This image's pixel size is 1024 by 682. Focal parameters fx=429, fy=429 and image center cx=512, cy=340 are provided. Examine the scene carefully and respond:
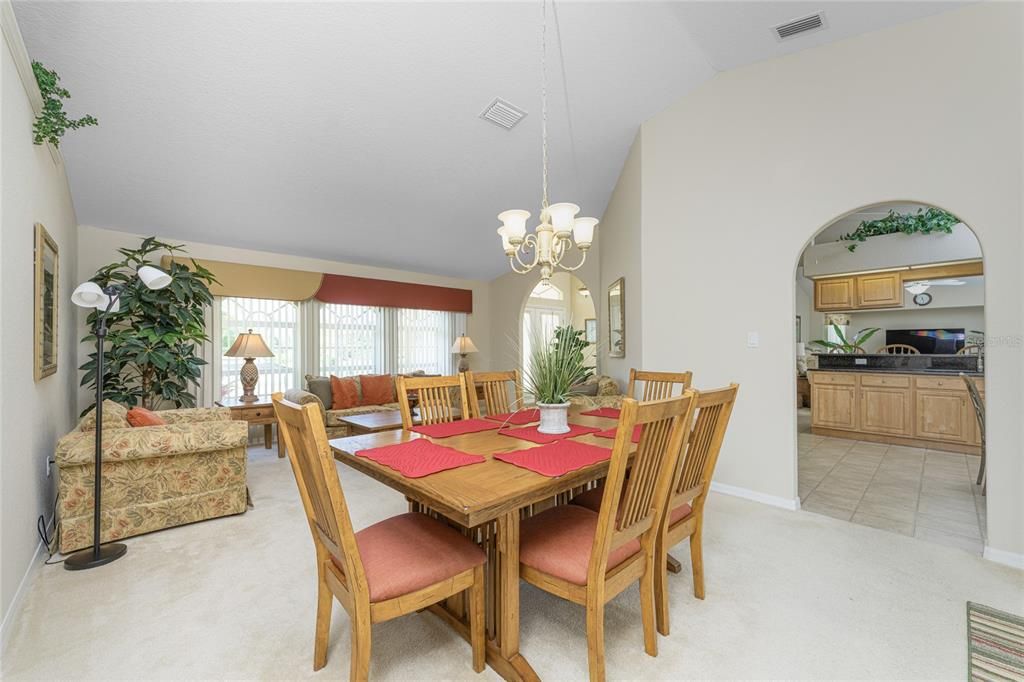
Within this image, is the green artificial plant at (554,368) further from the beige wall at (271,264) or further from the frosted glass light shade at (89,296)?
the beige wall at (271,264)

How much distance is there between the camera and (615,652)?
1566 millimetres

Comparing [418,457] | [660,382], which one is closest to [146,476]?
[418,457]

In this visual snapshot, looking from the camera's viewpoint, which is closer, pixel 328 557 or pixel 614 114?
pixel 328 557

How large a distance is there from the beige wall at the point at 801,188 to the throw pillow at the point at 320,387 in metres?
3.60

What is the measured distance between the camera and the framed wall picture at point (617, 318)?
437cm

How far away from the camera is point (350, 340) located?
5.86m

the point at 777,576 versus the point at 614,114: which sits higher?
the point at 614,114

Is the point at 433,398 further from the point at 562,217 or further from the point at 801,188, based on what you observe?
the point at 801,188

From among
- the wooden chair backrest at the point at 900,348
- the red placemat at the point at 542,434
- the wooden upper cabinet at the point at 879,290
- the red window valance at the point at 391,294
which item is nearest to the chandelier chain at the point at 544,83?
the red placemat at the point at 542,434

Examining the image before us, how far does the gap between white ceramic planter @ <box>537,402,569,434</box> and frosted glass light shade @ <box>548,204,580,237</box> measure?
89 cm

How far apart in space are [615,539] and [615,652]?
22.4 inches

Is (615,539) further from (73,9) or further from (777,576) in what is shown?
(73,9)

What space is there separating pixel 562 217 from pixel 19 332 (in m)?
2.52

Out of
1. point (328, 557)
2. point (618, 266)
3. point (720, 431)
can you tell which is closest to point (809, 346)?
point (618, 266)
